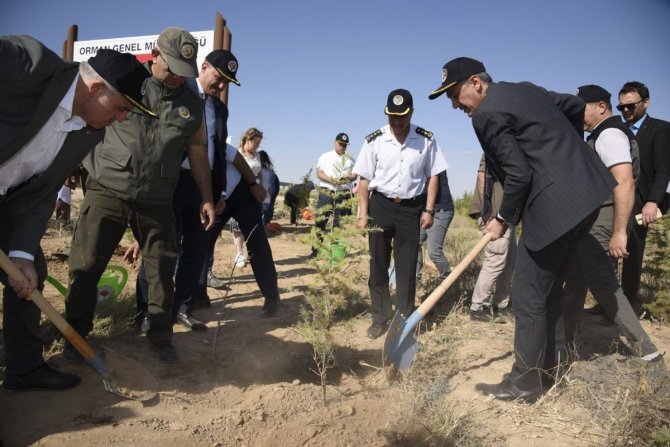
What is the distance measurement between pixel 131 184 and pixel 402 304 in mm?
2668

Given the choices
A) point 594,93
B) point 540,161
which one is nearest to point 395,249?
point 540,161

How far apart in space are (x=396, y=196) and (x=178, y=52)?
2262mm

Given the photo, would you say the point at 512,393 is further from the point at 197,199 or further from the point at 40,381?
the point at 40,381

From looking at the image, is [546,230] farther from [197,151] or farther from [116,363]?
[116,363]

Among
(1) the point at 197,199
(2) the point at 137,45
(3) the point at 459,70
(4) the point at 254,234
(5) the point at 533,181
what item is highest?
(2) the point at 137,45

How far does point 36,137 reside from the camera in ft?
7.88

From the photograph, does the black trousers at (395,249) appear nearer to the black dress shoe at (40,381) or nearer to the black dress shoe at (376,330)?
the black dress shoe at (376,330)

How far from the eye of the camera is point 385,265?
4.57 m

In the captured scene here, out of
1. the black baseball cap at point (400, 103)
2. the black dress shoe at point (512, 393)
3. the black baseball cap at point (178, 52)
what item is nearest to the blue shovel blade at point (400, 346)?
the black dress shoe at point (512, 393)

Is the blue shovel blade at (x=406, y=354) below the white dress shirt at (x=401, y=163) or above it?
below

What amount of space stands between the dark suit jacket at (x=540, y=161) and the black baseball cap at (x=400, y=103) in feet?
4.01

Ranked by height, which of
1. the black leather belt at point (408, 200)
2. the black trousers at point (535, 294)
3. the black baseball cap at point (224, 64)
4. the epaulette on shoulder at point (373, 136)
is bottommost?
the black trousers at point (535, 294)

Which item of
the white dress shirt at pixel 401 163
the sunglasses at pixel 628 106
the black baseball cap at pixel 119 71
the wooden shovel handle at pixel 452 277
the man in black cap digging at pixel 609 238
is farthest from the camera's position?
the sunglasses at pixel 628 106

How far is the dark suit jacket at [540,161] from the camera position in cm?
293
